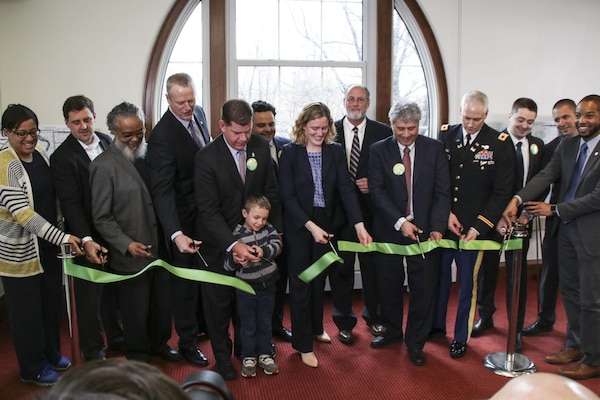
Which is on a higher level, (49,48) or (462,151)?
(49,48)

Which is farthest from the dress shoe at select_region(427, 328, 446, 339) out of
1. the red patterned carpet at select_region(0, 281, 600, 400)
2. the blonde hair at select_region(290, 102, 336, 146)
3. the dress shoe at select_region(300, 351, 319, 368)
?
the blonde hair at select_region(290, 102, 336, 146)

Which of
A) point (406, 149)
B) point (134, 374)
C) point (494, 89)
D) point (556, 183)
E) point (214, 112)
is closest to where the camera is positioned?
point (134, 374)

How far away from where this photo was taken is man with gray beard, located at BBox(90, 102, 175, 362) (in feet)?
11.0

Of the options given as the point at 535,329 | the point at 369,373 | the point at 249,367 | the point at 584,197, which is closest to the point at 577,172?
the point at 584,197

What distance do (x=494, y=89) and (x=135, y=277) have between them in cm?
409

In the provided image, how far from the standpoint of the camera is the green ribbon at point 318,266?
12.0 feet

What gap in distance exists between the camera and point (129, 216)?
3449 mm

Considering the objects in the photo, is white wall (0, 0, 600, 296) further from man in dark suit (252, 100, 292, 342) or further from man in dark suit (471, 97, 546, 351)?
man in dark suit (252, 100, 292, 342)

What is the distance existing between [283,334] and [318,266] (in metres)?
0.86

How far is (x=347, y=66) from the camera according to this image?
551cm

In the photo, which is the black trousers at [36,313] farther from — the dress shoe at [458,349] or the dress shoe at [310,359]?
the dress shoe at [458,349]

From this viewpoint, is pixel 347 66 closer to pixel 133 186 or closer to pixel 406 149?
pixel 406 149

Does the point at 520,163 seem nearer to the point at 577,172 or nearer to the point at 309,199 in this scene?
the point at 577,172

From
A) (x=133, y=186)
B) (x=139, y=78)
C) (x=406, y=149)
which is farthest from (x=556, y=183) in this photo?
(x=139, y=78)
